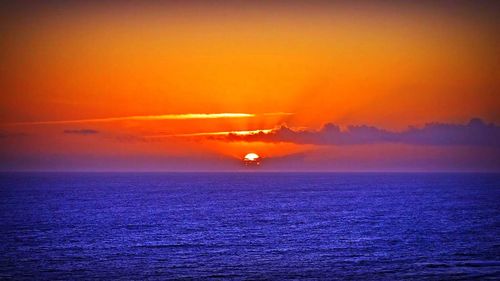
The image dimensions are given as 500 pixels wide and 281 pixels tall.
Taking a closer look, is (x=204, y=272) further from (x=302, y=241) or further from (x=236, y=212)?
(x=236, y=212)

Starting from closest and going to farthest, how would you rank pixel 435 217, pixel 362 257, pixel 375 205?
pixel 362 257 < pixel 435 217 < pixel 375 205

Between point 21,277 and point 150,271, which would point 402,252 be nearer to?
point 150,271

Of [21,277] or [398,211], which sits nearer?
[21,277]

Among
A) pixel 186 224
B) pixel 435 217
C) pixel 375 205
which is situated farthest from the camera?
pixel 375 205

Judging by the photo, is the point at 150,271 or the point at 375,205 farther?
the point at 375,205

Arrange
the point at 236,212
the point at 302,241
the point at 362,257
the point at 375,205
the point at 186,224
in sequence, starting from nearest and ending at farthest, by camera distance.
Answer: the point at 362,257, the point at 302,241, the point at 186,224, the point at 236,212, the point at 375,205

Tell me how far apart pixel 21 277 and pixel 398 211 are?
95339 mm

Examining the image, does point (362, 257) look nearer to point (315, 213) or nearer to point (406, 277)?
point (406, 277)

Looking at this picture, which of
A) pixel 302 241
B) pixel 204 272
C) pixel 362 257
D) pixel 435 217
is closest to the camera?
pixel 204 272

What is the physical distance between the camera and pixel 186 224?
113 meters

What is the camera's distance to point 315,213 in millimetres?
133625

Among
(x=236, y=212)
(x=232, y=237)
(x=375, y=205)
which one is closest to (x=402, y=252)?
(x=232, y=237)

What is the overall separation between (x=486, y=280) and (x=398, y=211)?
260 feet

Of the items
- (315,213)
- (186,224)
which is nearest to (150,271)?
(186,224)
